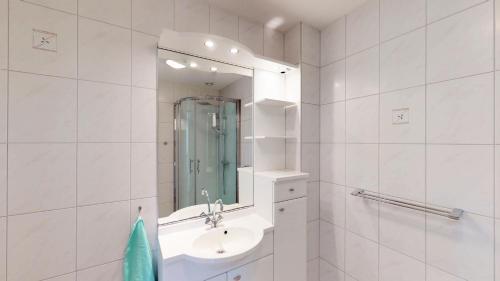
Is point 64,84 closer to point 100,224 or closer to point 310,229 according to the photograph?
point 100,224

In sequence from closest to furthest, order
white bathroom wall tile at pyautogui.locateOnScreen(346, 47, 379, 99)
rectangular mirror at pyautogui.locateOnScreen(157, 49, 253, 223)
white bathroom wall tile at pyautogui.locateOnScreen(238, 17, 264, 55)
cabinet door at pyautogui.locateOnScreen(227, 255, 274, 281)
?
cabinet door at pyautogui.locateOnScreen(227, 255, 274, 281)
rectangular mirror at pyautogui.locateOnScreen(157, 49, 253, 223)
white bathroom wall tile at pyautogui.locateOnScreen(346, 47, 379, 99)
white bathroom wall tile at pyautogui.locateOnScreen(238, 17, 264, 55)

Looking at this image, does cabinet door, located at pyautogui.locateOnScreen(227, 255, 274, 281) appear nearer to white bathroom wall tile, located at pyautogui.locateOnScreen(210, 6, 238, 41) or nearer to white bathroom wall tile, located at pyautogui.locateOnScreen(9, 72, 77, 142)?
white bathroom wall tile, located at pyautogui.locateOnScreen(9, 72, 77, 142)

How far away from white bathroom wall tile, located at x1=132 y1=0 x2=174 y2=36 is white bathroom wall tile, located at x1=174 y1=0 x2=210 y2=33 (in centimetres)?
5

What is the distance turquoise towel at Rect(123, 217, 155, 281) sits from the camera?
124 centimetres

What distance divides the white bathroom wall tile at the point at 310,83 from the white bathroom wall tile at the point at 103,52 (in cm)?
130

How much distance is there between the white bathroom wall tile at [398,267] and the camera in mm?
1336

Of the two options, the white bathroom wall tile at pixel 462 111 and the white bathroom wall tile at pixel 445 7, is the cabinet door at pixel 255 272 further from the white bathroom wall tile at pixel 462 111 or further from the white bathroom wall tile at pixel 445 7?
the white bathroom wall tile at pixel 445 7

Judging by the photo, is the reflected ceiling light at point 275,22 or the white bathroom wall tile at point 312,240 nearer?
the reflected ceiling light at point 275,22

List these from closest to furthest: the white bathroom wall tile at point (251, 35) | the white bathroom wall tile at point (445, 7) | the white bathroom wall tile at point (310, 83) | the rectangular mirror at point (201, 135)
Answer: the white bathroom wall tile at point (445, 7)
the rectangular mirror at point (201, 135)
the white bathroom wall tile at point (251, 35)
the white bathroom wall tile at point (310, 83)

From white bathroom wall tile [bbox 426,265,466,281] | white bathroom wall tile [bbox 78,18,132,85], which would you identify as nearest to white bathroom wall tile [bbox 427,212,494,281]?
white bathroom wall tile [bbox 426,265,466,281]

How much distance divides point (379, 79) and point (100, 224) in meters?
2.01

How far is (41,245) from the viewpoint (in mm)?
1098

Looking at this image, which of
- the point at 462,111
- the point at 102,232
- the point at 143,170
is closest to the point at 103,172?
the point at 143,170

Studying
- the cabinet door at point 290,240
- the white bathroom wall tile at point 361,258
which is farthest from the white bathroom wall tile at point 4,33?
the white bathroom wall tile at point 361,258
